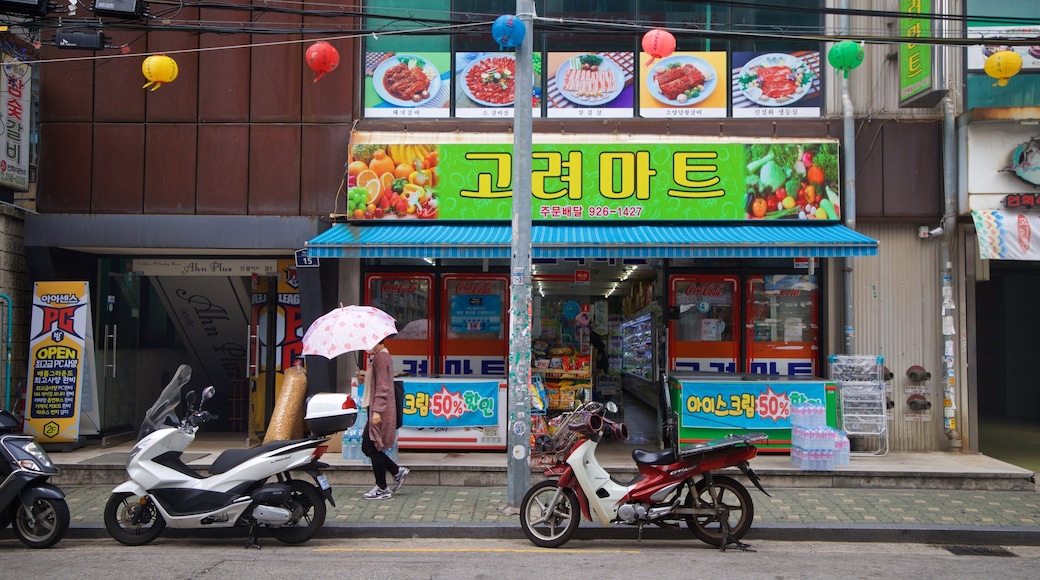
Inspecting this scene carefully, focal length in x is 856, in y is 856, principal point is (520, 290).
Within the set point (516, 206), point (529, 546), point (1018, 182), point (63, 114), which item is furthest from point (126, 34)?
point (1018, 182)

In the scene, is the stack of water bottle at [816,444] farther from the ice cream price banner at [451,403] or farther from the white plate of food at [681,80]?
the white plate of food at [681,80]

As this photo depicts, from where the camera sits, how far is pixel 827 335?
11891mm

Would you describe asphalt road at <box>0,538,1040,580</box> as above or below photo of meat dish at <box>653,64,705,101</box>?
below

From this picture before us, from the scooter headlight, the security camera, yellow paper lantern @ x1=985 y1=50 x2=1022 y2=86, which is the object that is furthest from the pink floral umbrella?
yellow paper lantern @ x1=985 y1=50 x2=1022 y2=86

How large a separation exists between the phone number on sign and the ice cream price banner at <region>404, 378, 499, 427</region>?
8.82 feet

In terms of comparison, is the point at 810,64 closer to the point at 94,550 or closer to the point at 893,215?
the point at 893,215

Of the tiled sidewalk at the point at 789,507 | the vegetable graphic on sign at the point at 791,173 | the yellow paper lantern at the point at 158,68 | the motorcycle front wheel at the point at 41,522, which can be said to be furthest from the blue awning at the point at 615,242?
the motorcycle front wheel at the point at 41,522

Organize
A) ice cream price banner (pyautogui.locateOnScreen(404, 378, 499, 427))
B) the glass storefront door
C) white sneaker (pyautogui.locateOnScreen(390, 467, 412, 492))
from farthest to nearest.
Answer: the glass storefront door, ice cream price banner (pyautogui.locateOnScreen(404, 378, 499, 427)), white sneaker (pyautogui.locateOnScreen(390, 467, 412, 492))

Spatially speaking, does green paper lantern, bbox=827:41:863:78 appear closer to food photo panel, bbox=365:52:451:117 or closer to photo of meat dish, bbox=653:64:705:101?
photo of meat dish, bbox=653:64:705:101

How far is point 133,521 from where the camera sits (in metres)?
7.66

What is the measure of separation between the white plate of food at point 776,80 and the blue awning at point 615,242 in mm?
1872

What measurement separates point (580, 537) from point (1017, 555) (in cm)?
387

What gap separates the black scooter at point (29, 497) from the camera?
7375 millimetres

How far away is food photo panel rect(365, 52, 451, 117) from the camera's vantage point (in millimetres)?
12219
